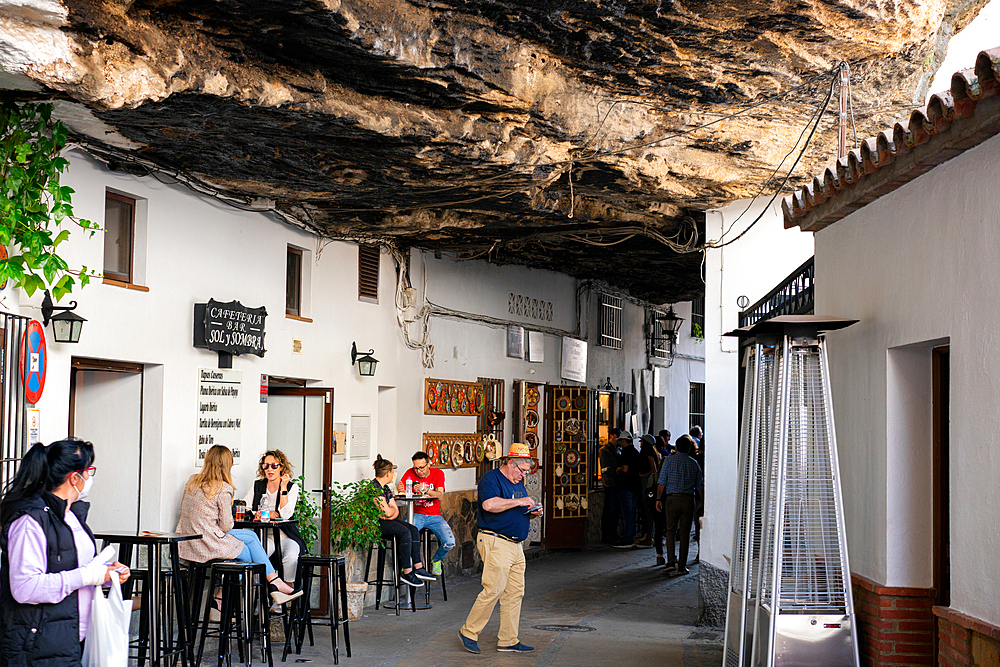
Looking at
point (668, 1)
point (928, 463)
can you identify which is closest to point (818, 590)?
point (928, 463)

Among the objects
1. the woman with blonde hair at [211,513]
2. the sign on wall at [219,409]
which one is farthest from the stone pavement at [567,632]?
the sign on wall at [219,409]

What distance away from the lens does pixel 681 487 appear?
13430mm

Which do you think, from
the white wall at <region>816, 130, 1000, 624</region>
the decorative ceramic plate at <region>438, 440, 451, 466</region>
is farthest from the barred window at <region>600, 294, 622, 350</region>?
the white wall at <region>816, 130, 1000, 624</region>

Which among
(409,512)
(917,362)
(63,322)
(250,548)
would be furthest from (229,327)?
(917,362)

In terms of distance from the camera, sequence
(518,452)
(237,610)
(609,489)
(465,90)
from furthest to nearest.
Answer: (609,489)
(518,452)
(237,610)
(465,90)

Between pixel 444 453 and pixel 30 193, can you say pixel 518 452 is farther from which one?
pixel 30 193

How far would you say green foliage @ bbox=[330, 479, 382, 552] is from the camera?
32.8ft

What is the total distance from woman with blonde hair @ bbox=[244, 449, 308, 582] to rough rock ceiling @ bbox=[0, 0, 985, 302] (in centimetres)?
237

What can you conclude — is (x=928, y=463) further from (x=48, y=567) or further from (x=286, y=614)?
(x=286, y=614)

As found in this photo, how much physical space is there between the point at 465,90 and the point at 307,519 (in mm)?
4622

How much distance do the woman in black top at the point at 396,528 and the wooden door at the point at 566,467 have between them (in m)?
5.19

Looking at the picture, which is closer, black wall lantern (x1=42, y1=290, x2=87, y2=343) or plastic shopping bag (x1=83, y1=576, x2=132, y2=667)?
plastic shopping bag (x1=83, y1=576, x2=132, y2=667)

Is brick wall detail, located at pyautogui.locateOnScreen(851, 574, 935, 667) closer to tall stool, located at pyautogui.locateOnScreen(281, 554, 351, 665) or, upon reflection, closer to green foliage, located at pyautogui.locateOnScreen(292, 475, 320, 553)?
tall stool, located at pyautogui.locateOnScreen(281, 554, 351, 665)

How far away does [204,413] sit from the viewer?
336 inches
